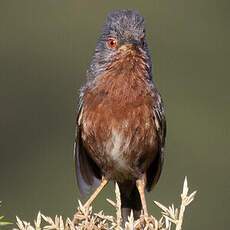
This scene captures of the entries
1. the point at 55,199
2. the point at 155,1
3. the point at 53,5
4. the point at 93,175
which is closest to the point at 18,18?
the point at 53,5

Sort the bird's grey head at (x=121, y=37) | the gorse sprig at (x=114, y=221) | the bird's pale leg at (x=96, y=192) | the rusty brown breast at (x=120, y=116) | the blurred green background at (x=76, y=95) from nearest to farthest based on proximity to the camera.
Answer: the gorse sprig at (x=114, y=221), the bird's pale leg at (x=96, y=192), the bird's grey head at (x=121, y=37), the rusty brown breast at (x=120, y=116), the blurred green background at (x=76, y=95)

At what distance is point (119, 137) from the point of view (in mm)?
9656

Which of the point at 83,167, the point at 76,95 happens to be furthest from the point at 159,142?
the point at 76,95

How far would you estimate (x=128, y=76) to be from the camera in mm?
9648

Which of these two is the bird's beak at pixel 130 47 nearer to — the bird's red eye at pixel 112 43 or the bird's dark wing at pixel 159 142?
the bird's red eye at pixel 112 43

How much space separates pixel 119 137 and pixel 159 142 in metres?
0.45

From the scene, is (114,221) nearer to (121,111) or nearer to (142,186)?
(121,111)

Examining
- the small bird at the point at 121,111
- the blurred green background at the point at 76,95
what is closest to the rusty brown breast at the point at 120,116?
the small bird at the point at 121,111

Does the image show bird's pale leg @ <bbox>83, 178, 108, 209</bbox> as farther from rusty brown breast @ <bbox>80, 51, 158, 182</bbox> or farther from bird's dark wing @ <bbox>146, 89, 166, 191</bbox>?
bird's dark wing @ <bbox>146, 89, 166, 191</bbox>

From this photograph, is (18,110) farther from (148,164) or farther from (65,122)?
(148,164)

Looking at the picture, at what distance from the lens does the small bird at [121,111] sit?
959cm

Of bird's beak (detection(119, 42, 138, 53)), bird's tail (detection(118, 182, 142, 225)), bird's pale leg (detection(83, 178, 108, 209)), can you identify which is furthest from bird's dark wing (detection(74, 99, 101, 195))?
bird's beak (detection(119, 42, 138, 53))

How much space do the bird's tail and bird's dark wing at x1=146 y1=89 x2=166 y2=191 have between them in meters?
0.17

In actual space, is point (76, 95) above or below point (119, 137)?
below
